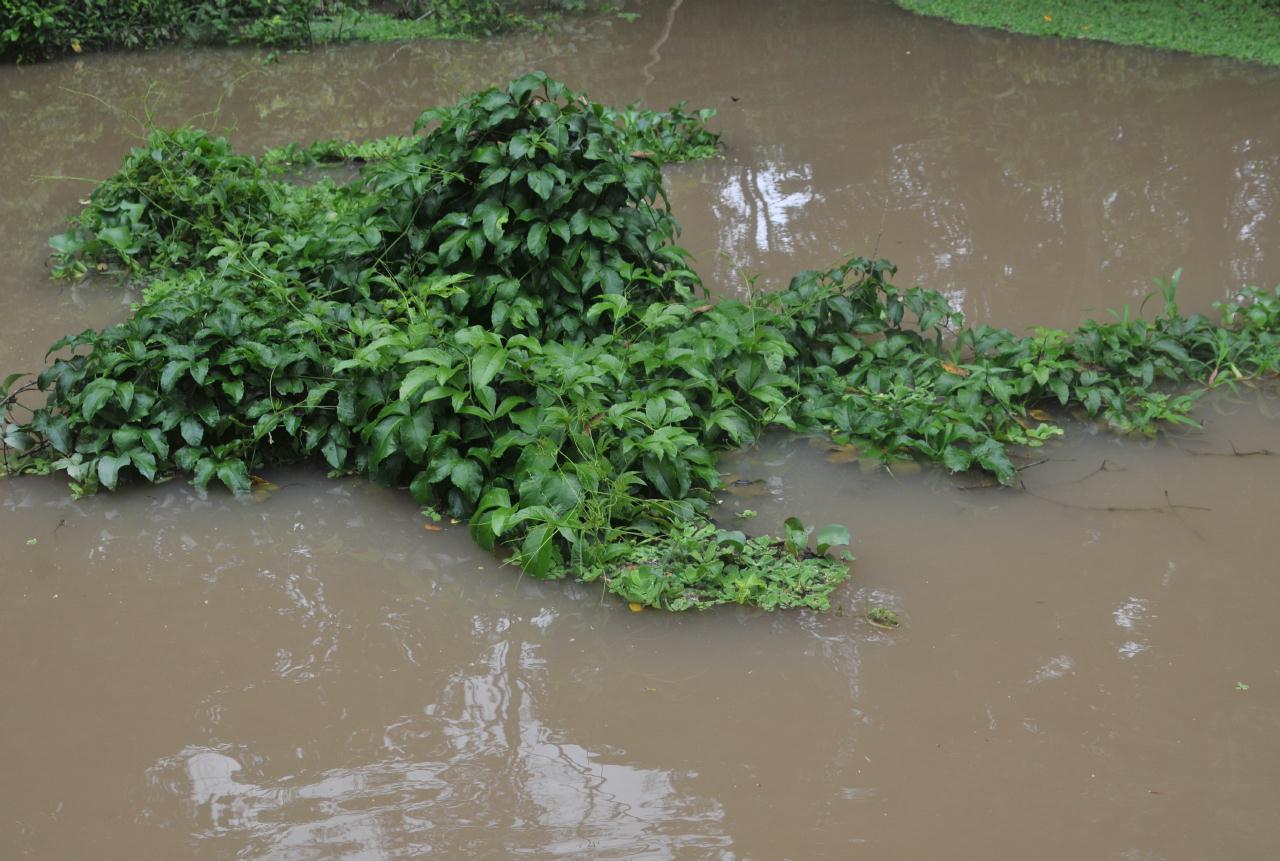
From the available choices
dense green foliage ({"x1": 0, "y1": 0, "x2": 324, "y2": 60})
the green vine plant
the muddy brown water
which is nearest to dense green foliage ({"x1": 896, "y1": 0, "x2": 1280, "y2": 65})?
the muddy brown water

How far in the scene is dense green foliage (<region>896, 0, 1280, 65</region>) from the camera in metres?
7.71

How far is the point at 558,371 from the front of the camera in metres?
3.62

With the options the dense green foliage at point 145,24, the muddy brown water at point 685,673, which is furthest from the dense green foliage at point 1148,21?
the dense green foliage at point 145,24

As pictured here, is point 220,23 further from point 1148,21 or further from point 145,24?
Answer: point 1148,21

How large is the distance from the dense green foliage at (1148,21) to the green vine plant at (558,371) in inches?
158

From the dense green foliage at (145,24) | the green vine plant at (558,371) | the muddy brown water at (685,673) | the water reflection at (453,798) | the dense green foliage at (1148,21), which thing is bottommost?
the water reflection at (453,798)

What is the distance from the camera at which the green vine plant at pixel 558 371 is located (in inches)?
135

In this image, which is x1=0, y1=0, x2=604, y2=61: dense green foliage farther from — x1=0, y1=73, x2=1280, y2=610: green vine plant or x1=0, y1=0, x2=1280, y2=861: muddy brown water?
x1=0, y1=73, x2=1280, y2=610: green vine plant

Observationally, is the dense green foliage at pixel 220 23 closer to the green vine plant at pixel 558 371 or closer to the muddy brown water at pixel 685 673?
the muddy brown water at pixel 685 673

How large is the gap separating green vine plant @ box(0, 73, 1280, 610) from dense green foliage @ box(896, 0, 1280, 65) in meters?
4.02

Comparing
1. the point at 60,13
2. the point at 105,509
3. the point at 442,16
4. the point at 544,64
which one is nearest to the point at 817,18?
the point at 544,64

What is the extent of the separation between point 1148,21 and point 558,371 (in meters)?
6.60

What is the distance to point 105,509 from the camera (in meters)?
3.66

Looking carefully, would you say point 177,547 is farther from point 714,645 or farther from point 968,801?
point 968,801
